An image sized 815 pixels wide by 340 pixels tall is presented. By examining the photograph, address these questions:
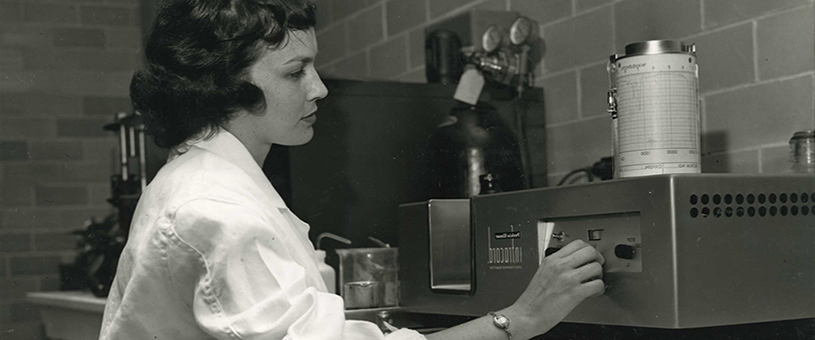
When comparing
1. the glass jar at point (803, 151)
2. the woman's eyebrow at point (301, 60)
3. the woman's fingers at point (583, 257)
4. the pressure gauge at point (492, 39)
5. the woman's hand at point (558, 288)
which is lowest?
the woman's hand at point (558, 288)

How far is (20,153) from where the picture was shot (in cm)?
332

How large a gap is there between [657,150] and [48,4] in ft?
8.61

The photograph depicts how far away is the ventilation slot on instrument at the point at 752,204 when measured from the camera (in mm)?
1169

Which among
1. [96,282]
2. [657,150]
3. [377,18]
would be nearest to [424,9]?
[377,18]

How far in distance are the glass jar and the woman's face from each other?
0.68 meters

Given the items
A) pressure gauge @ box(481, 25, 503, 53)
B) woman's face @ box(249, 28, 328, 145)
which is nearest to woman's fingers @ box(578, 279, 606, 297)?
woman's face @ box(249, 28, 328, 145)

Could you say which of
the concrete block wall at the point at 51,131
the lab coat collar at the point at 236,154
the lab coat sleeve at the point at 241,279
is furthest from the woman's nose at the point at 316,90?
the concrete block wall at the point at 51,131

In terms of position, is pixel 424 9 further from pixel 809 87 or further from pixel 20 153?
pixel 20 153

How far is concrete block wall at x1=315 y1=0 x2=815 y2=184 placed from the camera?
1.47m

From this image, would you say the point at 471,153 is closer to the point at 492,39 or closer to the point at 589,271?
the point at 492,39

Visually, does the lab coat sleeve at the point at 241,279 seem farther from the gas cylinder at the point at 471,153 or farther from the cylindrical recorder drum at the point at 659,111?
the gas cylinder at the point at 471,153

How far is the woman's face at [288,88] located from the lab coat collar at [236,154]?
6 cm

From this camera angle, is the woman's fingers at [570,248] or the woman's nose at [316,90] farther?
A: the woman's nose at [316,90]

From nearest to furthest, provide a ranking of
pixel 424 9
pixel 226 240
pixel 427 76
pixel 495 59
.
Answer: pixel 226 240 < pixel 495 59 < pixel 427 76 < pixel 424 9
